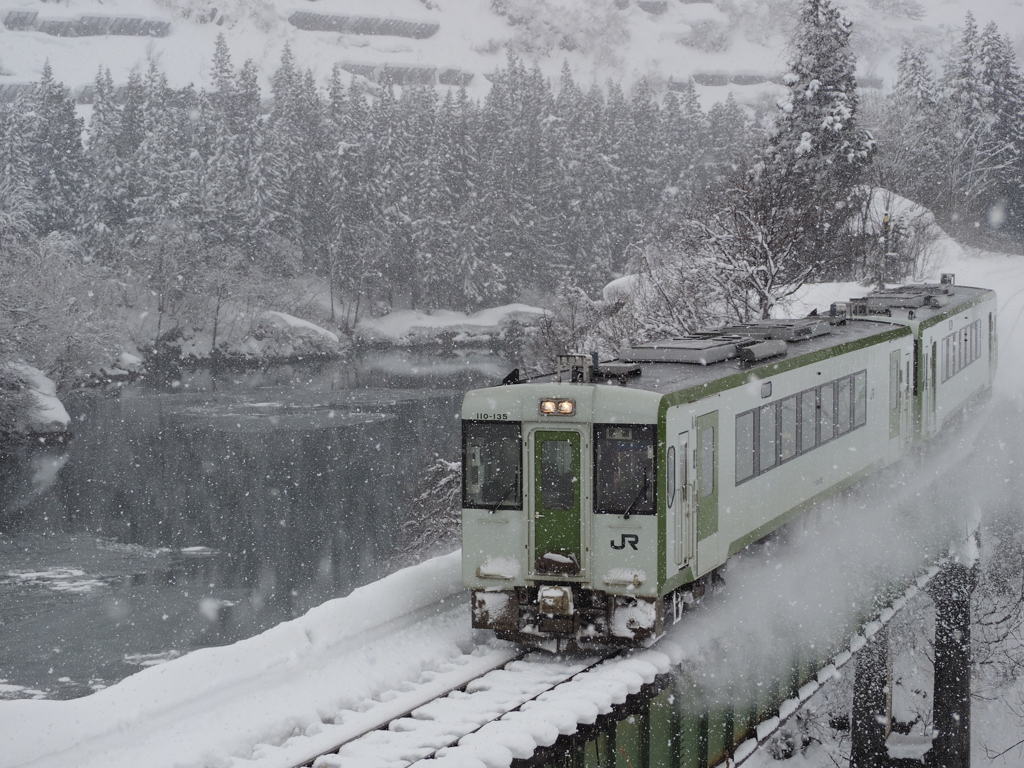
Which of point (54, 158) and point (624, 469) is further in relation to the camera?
point (54, 158)

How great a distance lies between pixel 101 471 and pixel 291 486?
6400mm

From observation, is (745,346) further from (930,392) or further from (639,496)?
(930,392)

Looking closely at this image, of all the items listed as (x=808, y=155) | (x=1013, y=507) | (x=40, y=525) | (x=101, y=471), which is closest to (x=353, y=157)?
(x=808, y=155)

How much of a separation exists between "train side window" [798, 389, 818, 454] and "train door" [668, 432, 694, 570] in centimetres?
351

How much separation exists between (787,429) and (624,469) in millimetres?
3679

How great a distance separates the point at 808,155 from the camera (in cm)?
4912

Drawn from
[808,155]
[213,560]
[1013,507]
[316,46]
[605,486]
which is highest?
[316,46]

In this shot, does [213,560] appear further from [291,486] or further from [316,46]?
[316,46]

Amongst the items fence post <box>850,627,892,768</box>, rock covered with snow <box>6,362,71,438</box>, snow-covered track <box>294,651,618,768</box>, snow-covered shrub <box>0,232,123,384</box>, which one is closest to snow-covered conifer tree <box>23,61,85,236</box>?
snow-covered shrub <box>0,232,123,384</box>

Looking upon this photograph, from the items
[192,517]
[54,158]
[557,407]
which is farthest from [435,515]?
[54,158]

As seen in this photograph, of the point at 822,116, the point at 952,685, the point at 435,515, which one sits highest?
the point at 822,116

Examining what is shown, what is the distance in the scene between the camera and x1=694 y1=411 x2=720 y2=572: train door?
11.8 m

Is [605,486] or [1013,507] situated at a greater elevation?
[605,486]

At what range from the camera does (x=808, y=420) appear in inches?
581
